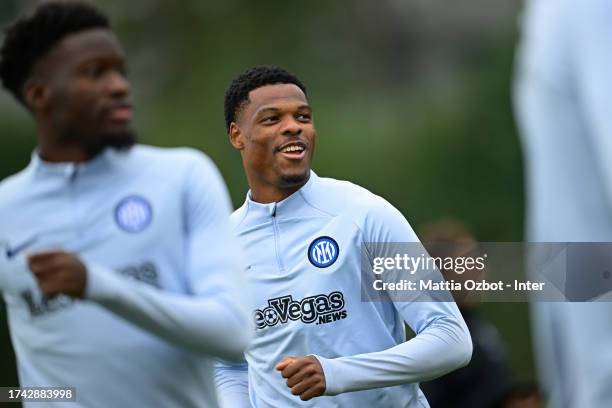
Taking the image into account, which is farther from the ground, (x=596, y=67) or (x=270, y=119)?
(x=596, y=67)

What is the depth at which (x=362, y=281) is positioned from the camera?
12.0 feet

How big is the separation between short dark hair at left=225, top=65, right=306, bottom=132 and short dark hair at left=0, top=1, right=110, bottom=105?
1.15ft

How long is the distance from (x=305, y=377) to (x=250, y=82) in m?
0.73

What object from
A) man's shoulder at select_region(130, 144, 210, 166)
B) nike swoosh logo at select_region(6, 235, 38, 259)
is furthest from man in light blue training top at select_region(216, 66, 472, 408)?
nike swoosh logo at select_region(6, 235, 38, 259)

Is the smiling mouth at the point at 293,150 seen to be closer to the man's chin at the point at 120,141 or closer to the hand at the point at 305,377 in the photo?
the man's chin at the point at 120,141

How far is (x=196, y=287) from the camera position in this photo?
3.50 metres

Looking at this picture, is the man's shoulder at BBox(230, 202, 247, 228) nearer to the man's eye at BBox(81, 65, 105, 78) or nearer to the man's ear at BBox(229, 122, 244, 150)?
the man's ear at BBox(229, 122, 244, 150)

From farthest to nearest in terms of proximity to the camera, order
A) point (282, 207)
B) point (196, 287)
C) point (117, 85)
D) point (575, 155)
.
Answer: point (575, 155) → point (282, 207) → point (117, 85) → point (196, 287)

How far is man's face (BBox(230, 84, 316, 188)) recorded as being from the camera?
143 inches

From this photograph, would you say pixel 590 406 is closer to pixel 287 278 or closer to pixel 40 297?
pixel 287 278

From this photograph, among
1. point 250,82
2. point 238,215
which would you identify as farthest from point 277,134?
point 238,215

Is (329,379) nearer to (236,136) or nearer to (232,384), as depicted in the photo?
(232,384)

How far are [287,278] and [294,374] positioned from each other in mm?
260

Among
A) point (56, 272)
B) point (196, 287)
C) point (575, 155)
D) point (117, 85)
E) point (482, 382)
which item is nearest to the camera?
point (56, 272)
